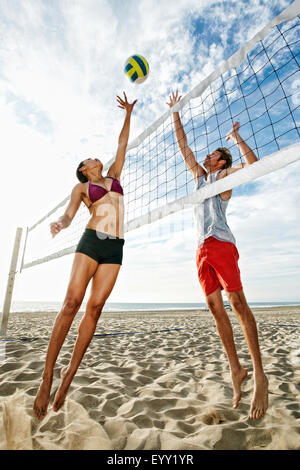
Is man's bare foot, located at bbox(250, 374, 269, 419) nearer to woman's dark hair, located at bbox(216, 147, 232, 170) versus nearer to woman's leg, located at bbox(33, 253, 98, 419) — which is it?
woman's leg, located at bbox(33, 253, 98, 419)

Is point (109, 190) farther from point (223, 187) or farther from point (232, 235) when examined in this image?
point (232, 235)

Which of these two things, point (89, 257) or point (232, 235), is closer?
point (89, 257)

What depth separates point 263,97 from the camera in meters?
2.62

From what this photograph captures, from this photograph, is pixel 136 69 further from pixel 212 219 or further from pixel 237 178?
pixel 212 219

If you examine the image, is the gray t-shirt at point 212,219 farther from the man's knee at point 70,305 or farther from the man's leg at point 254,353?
the man's knee at point 70,305

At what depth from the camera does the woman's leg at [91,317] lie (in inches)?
68.1

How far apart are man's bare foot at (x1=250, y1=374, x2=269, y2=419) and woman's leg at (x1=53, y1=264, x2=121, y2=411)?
3.93 ft

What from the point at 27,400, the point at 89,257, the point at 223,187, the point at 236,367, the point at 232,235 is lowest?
the point at 27,400

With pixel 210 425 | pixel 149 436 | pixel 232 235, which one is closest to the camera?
pixel 149 436

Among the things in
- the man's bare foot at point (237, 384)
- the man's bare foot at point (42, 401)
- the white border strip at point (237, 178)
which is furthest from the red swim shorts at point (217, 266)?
the man's bare foot at point (42, 401)

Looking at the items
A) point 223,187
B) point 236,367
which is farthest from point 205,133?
point 236,367

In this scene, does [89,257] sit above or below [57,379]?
above

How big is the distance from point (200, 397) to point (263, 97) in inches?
113
